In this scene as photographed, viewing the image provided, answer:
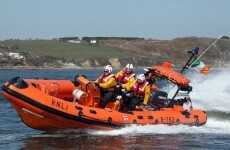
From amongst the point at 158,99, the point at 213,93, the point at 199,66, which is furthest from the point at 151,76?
the point at 213,93

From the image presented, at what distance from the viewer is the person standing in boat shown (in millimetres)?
15750

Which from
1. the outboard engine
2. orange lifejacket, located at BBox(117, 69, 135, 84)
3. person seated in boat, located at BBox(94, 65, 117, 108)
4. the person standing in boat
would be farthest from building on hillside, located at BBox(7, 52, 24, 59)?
person seated in boat, located at BBox(94, 65, 117, 108)

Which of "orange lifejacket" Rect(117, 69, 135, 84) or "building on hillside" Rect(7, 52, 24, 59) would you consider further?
"building on hillside" Rect(7, 52, 24, 59)

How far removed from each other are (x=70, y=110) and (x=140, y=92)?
106 inches

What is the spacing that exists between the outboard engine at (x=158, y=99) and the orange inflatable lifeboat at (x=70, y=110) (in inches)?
22.3

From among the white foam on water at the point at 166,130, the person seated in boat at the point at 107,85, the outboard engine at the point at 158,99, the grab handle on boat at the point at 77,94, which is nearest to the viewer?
the white foam on water at the point at 166,130

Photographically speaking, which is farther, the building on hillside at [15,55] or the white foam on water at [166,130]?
the building on hillside at [15,55]

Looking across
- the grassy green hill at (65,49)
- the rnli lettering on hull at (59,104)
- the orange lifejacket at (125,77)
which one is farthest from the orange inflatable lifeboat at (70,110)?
the grassy green hill at (65,49)

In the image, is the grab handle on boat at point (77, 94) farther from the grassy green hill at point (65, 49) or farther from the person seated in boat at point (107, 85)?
the grassy green hill at point (65, 49)

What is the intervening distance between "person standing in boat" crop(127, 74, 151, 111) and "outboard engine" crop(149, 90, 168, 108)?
0.82 meters

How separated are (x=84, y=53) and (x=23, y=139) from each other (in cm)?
9102

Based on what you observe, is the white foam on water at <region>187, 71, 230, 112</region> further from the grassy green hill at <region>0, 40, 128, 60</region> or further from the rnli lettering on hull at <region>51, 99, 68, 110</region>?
the grassy green hill at <region>0, 40, 128, 60</region>

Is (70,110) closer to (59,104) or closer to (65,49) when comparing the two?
(59,104)

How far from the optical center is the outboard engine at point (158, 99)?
1675 centimetres
